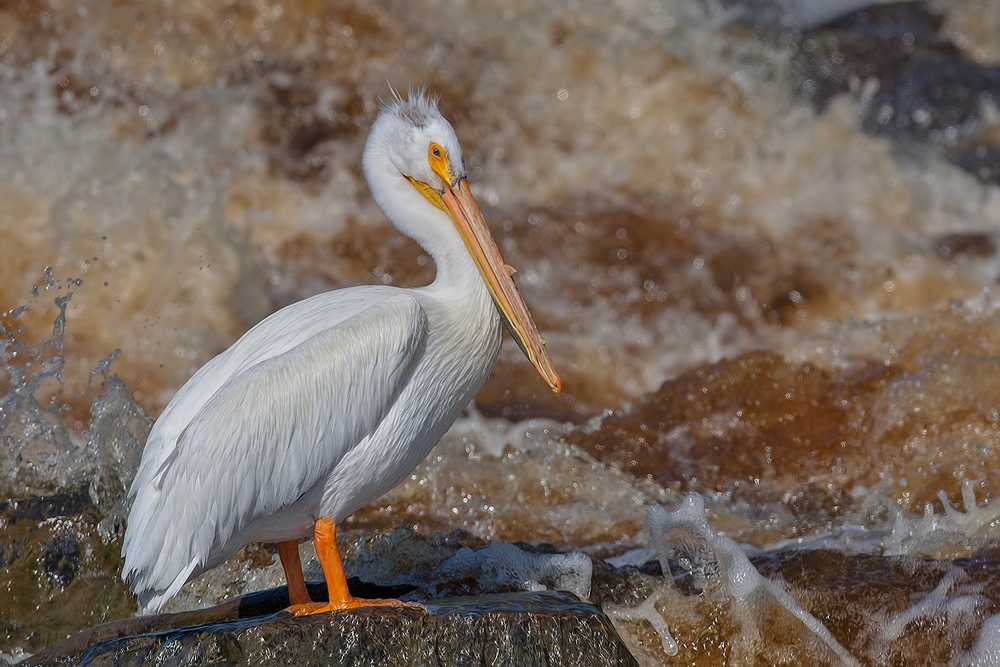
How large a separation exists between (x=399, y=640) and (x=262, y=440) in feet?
2.42

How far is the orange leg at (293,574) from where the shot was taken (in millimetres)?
3701

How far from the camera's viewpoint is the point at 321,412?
3.51m

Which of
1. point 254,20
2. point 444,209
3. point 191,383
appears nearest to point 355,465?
point 191,383

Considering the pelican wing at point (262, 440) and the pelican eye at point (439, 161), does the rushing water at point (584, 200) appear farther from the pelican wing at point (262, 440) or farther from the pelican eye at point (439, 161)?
the pelican wing at point (262, 440)

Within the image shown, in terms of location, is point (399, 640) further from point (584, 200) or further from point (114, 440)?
point (584, 200)

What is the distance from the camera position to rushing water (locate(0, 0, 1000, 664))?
6.67 m

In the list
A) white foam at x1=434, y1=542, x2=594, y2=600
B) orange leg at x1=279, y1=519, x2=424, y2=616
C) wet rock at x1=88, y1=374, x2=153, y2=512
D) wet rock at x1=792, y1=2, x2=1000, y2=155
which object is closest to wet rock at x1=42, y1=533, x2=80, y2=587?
wet rock at x1=88, y1=374, x2=153, y2=512

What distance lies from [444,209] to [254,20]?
199 inches

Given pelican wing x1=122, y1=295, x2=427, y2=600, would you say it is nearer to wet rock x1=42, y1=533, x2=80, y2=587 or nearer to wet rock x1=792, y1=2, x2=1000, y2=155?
wet rock x1=42, y1=533, x2=80, y2=587

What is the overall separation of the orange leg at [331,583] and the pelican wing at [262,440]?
0.16 m

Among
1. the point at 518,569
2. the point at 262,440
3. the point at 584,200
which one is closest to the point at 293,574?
the point at 262,440

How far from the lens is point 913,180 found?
8.21 meters

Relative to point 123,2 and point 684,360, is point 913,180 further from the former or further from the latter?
point 123,2

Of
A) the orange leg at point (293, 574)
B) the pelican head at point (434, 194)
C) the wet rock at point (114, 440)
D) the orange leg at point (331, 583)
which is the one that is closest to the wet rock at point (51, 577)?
the wet rock at point (114, 440)
